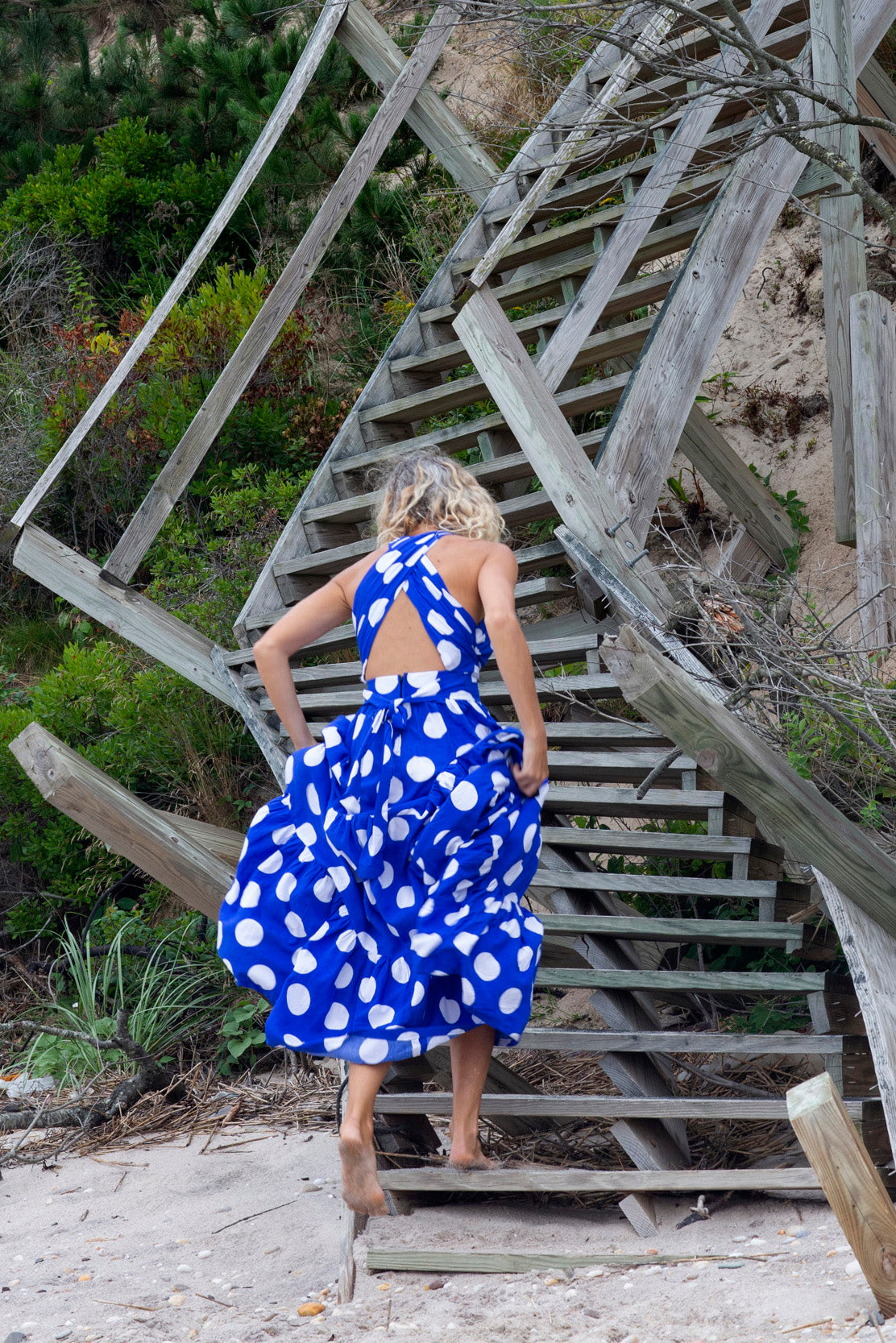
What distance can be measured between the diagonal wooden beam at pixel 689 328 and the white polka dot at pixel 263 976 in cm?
202

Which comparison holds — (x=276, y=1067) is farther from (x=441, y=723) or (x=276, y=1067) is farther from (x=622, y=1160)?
(x=441, y=723)

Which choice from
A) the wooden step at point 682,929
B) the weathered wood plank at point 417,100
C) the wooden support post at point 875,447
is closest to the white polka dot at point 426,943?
the wooden step at point 682,929

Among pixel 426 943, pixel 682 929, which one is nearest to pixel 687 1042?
pixel 682 929

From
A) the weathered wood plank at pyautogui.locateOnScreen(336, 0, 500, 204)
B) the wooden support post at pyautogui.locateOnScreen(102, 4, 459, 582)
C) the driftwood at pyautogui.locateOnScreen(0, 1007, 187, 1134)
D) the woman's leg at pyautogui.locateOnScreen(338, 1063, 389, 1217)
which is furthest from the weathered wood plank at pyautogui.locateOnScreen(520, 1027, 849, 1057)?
the weathered wood plank at pyautogui.locateOnScreen(336, 0, 500, 204)

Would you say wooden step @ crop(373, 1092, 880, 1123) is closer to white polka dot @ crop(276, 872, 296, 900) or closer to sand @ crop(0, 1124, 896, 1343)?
sand @ crop(0, 1124, 896, 1343)

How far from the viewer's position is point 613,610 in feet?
13.1

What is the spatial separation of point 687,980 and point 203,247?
3.80 m

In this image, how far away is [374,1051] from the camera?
2674 millimetres

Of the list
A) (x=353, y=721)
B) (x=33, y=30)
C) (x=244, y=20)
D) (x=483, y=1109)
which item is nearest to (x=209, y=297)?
(x=244, y=20)

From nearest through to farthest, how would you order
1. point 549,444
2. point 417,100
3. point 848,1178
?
point 848,1178 → point 549,444 → point 417,100

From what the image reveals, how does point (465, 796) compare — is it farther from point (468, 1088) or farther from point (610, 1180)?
point (610, 1180)

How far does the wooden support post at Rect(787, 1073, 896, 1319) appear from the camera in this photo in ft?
6.61

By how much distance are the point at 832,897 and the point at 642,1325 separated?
1.00 m

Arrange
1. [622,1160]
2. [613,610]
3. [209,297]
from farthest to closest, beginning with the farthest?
[209,297], [613,610], [622,1160]
